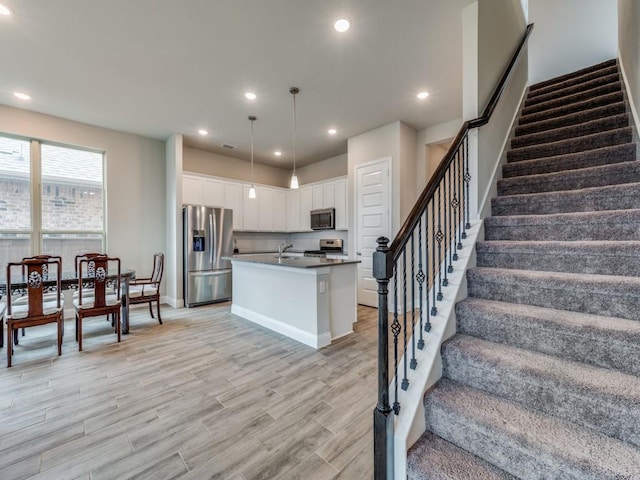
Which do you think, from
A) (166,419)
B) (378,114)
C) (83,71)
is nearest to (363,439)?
(166,419)

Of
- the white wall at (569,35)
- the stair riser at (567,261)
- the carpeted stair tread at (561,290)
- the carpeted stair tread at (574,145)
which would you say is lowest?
the carpeted stair tread at (561,290)

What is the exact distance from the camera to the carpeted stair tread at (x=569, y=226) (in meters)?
1.75

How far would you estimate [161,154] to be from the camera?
17.8 feet

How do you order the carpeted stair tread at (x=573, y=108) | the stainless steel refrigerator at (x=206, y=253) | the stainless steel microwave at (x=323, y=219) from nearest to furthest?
the carpeted stair tread at (x=573, y=108), the stainless steel refrigerator at (x=206, y=253), the stainless steel microwave at (x=323, y=219)

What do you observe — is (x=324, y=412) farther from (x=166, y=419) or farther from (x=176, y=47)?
(x=176, y=47)

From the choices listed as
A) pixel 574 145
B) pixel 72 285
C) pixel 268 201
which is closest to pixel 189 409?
pixel 72 285

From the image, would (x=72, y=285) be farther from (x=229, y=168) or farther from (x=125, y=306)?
(x=229, y=168)

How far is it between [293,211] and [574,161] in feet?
17.4

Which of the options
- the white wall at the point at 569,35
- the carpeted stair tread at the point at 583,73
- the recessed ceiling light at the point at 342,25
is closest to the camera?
the recessed ceiling light at the point at 342,25

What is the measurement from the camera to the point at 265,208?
21.7 ft

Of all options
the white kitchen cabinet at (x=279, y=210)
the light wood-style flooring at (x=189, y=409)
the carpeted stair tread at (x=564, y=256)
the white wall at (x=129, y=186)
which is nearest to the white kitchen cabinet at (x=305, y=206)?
the white kitchen cabinet at (x=279, y=210)

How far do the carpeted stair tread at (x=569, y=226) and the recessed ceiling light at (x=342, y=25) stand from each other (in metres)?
2.17

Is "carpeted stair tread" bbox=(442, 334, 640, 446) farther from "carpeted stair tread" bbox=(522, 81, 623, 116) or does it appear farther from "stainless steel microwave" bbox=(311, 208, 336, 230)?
"stainless steel microwave" bbox=(311, 208, 336, 230)

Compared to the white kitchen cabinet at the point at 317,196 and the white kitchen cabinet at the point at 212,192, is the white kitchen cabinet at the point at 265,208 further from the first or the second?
the white kitchen cabinet at the point at 317,196
